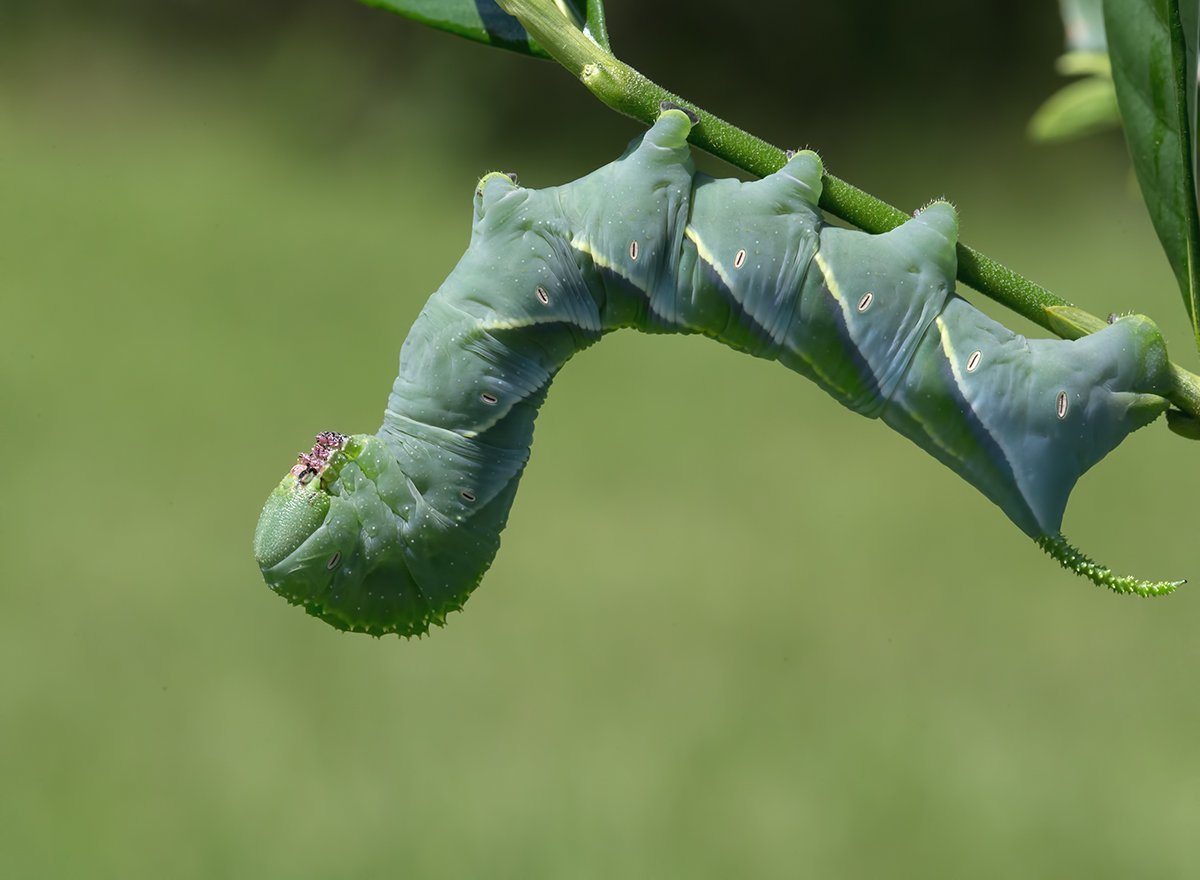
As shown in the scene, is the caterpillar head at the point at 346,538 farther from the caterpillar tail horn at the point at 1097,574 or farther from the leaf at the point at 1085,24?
the leaf at the point at 1085,24

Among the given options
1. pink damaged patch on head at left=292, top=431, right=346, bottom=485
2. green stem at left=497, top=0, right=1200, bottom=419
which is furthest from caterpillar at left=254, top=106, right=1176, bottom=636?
green stem at left=497, top=0, right=1200, bottom=419

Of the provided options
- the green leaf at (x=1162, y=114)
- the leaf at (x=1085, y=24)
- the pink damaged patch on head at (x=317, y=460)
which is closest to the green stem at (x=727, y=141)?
the green leaf at (x=1162, y=114)

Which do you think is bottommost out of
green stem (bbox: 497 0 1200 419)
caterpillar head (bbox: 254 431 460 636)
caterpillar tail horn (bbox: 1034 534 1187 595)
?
caterpillar head (bbox: 254 431 460 636)

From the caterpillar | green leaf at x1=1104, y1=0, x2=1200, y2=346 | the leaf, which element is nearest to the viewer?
green leaf at x1=1104, y1=0, x2=1200, y2=346

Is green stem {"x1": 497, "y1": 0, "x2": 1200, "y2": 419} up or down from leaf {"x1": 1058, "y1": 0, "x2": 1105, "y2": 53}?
down

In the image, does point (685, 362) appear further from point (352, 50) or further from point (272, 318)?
point (352, 50)

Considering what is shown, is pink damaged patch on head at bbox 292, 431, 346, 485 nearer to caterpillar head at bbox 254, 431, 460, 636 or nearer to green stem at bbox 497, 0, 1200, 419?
caterpillar head at bbox 254, 431, 460, 636
